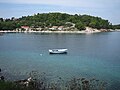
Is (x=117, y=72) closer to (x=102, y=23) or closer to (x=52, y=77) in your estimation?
(x=52, y=77)

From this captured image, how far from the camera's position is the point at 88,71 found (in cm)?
2606

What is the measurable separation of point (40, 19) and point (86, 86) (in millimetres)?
146449

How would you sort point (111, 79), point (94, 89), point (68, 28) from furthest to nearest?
point (68, 28) → point (111, 79) → point (94, 89)

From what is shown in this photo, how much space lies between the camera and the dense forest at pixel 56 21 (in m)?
138

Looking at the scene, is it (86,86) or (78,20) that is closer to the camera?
(86,86)

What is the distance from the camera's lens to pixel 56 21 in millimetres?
145500

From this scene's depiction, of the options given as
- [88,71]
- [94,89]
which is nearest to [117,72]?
[88,71]

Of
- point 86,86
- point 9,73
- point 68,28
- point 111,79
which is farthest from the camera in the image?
point 68,28

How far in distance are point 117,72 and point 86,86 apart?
46.5 ft

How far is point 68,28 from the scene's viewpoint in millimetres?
137500

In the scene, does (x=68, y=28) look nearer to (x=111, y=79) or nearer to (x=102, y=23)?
(x=102, y=23)

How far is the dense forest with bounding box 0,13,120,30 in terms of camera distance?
138 metres

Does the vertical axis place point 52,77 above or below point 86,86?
below

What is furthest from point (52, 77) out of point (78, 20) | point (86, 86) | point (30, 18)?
point (30, 18)
